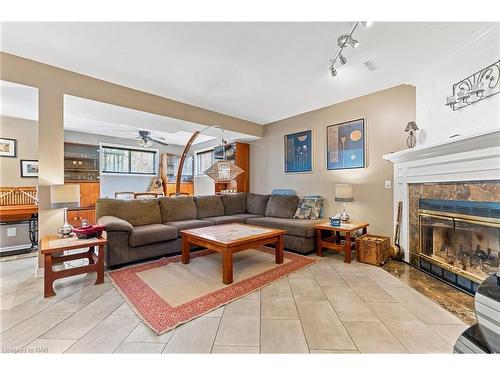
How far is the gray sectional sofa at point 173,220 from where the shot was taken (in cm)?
290

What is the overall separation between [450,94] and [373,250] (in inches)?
80.9

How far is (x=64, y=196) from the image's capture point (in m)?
2.47

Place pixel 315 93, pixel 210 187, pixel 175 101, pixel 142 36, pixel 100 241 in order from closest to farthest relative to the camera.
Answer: pixel 142 36
pixel 100 241
pixel 315 93
pixel 175 101
pixel 210 187

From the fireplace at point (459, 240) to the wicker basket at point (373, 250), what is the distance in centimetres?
39

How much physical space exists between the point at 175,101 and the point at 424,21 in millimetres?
3387

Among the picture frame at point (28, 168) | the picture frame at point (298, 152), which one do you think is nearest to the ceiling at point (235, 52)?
the picture frame at point (298, 152)

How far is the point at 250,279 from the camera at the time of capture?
2.51 m

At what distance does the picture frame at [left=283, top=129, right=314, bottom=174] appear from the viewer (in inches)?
176

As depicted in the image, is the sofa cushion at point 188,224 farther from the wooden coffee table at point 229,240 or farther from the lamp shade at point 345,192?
the lamp shade at point 345,192

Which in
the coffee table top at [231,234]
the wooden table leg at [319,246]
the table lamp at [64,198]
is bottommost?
the wooden table leg at [319,246]

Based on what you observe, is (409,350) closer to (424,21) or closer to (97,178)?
(424,21)

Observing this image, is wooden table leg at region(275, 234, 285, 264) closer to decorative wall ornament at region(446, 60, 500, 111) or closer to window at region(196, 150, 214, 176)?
decorative wall ornament at region(446, 60, 500, 111)

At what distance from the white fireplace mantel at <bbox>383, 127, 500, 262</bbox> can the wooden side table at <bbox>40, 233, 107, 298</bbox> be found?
3.78 metres
